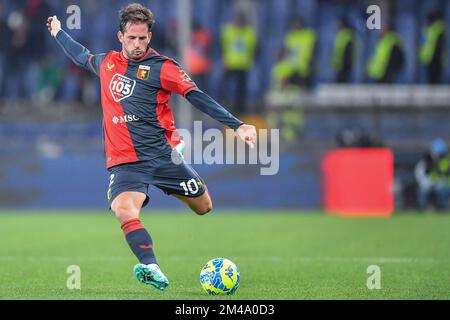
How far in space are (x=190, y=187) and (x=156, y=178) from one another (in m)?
0.29

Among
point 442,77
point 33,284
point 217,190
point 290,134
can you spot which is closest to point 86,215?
point 217,190

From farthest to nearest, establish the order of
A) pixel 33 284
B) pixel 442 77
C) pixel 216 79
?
pixel 216 79 < pixel 442 77 < pixel 33 284

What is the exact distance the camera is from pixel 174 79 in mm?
7980

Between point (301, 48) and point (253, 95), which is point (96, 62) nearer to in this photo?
A: point (301, 48)

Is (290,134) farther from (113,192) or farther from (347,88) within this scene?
(113,192)

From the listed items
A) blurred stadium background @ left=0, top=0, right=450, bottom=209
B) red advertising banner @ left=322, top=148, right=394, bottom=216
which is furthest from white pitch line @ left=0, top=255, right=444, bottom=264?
blurred stadium background @ left=0, top=0, right=450, bottom=209

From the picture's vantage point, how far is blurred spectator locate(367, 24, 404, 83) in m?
19.4

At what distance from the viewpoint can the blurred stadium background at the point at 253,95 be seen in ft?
60.2

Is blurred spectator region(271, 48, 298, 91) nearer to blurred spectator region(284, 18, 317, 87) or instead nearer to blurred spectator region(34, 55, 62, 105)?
blurred spectator region(284, 18, 317, 87)

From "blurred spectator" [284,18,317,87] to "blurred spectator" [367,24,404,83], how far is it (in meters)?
1.15

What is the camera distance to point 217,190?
18.3m

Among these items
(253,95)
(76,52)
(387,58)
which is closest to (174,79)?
(76,52)

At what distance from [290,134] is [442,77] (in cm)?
339

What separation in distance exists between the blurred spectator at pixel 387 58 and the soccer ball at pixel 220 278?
489 inches
